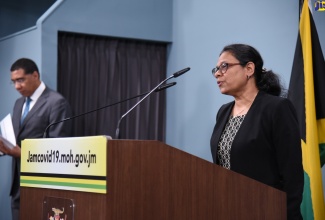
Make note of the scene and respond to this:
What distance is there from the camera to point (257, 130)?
2451mm

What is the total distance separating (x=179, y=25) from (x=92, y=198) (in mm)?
3730

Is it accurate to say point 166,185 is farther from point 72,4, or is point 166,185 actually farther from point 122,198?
point 72,4

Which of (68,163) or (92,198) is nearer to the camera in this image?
(92,198)

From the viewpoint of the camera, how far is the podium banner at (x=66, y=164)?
5.90 ft

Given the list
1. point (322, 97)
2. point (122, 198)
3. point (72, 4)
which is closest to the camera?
point (122, 198)

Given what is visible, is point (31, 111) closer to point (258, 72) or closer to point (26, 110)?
point (26, 110)

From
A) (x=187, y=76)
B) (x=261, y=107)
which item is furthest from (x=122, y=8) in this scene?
(x=261, y=107)

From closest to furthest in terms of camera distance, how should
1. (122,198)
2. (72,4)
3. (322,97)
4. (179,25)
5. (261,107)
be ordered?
1. (122,198)
2. (261,107)
3. (322,97)
4. (72,4)
5. (179,25)

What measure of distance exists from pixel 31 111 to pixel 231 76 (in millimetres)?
2208

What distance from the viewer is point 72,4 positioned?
4.97 metres

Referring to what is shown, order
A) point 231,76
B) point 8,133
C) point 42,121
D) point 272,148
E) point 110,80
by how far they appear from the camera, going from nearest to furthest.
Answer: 1. point 272,148
2. point 231,76
3. point 8,133
4. point 42,121
5. point 110,80

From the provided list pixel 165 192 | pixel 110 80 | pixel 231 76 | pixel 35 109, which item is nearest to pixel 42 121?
pixel 35 109

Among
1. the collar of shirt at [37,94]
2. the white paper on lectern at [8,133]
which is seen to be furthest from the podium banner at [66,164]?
the collar of shirt at [37,94]

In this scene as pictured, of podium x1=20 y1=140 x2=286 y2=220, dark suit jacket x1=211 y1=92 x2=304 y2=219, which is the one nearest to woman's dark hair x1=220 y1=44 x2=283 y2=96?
dark suit jacket x1=211 y1=92 x2=304 y2=219
